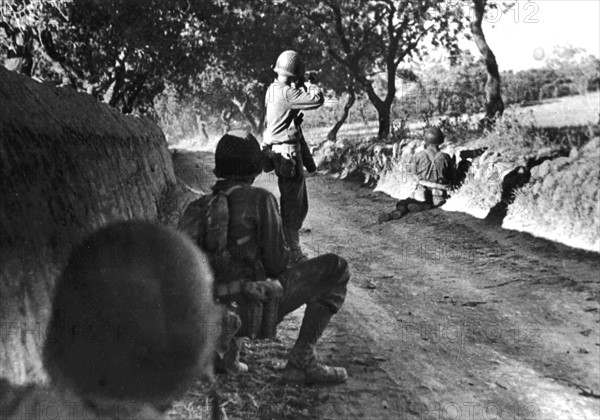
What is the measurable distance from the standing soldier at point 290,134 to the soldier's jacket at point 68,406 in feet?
8.70

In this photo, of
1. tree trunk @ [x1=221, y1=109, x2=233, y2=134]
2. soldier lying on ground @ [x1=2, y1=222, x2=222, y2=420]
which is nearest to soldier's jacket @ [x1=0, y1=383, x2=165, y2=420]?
soldier lying on ground @ [x1=2, y1=222, x2=222, y2=420]

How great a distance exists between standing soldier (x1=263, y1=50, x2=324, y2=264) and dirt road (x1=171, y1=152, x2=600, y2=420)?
937mm

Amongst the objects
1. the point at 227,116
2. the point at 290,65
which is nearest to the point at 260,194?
the point at 290,65

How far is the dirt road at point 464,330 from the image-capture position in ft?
9.91

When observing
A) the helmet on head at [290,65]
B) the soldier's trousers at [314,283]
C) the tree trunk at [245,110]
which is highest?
the tree trunk at [245,110]

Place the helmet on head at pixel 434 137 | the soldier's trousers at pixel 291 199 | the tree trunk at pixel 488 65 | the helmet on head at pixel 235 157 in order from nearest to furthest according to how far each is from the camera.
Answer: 1. the helmet on head at pixel 235 157
2. the soldier's trousers at pixel 291 199
3. the helmet on head at pixel 434 137
4. the tree trunk at pixel 488 65

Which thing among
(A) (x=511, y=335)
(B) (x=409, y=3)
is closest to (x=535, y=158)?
(A) (x=511, y=335)

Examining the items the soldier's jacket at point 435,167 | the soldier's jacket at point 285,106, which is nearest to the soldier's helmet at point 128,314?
the soldier's jacket at point 285,106

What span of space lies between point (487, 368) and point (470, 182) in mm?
5106

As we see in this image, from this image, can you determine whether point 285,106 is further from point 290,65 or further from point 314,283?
point 314,283

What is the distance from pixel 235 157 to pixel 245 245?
483mm

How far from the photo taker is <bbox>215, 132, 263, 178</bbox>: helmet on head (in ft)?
9.21

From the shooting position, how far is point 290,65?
16.2 ft

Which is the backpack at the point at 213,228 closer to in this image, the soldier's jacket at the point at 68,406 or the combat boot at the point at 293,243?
the soldier's jacket at the point at 68,406
